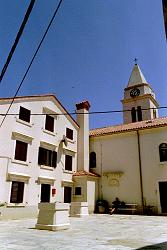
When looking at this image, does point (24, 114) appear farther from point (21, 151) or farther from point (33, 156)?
point (33, 156)

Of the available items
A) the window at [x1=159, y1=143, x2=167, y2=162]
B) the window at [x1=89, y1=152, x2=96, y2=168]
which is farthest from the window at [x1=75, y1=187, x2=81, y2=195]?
the window at [x1=159, y1=143, x2=167, y2=162]

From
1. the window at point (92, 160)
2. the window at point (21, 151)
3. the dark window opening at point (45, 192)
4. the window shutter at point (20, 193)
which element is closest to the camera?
the window shutter at point (20, 193)

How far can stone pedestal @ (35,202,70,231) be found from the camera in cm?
1148

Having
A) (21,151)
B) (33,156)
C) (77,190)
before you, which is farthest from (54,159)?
(77,190)

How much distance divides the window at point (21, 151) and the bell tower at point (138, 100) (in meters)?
22.5

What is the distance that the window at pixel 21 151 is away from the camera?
1925cm

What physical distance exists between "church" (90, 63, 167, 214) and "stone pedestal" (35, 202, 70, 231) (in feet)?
41.5

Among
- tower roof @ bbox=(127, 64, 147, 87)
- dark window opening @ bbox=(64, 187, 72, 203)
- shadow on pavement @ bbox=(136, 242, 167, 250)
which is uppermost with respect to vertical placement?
tower roof @ bbox=(127, 64, 147, 87)

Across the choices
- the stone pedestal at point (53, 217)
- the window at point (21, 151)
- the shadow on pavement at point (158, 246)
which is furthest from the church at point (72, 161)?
the shadow on pavement at point (158, 246)

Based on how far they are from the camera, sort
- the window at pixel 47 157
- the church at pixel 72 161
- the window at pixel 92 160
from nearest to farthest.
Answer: the church at pixel 72 161
the window at pixel 47 157
the window at pixel 92 160

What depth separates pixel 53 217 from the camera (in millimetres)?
11562

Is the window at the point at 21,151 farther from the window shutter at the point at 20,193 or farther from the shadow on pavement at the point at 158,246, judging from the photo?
the shadow on pavement at the point at 158,246

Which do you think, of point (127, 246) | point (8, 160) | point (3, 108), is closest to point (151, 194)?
point (8, 160)

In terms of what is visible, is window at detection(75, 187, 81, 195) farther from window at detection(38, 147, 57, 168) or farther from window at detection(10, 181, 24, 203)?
window at detection(10, 181, 24, 203)
